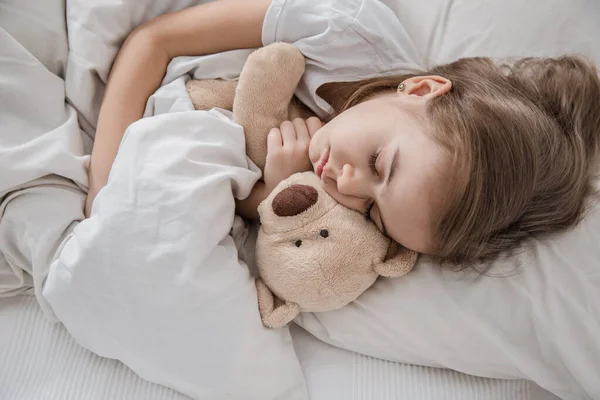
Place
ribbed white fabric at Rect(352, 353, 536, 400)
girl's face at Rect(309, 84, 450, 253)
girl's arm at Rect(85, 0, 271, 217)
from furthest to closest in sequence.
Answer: girl's arm at Rect(85, 0, 271, 217), ribbed white fabric at Rect(352, 353, 536, 400), girl's face at Rect(309, 84, 450, 253)

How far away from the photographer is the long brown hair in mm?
750

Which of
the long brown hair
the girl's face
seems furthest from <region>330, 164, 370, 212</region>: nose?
the long brown hair

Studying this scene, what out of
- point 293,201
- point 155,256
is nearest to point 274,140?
point 293,201

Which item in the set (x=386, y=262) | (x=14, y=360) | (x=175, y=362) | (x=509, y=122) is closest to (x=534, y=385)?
(x=386, y=262)

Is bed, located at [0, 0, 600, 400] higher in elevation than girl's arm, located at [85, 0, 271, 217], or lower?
lower

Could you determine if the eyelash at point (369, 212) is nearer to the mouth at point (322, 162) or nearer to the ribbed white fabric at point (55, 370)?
the mouth at point (322, 162)

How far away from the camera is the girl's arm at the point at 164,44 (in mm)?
964

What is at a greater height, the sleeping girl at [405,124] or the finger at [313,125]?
the sleeping girl at [405,124]

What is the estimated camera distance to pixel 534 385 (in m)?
0.88

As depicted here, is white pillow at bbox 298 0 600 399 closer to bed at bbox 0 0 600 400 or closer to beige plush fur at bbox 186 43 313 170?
bed at bbox 0 0 600 400

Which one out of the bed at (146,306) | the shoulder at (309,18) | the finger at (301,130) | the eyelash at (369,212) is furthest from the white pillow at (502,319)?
the shoulder at (309,18)

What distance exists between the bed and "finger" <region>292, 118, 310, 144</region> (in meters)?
0.10

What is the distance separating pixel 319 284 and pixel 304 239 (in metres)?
0.07

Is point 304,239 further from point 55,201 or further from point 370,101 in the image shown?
point 55,201
